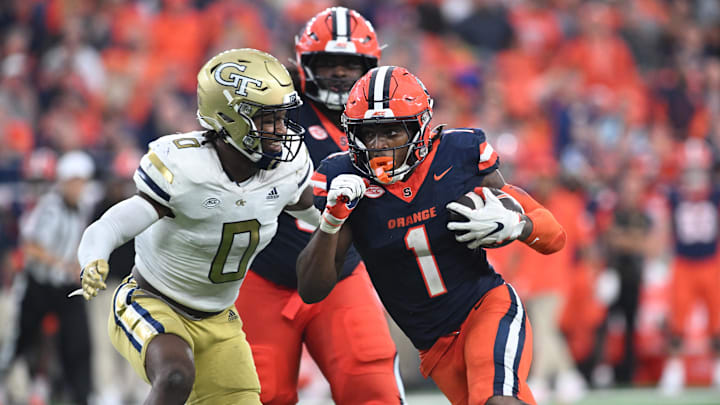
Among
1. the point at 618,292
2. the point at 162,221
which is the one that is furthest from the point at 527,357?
the point at 618,292

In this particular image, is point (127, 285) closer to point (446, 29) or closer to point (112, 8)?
point (112, 8)

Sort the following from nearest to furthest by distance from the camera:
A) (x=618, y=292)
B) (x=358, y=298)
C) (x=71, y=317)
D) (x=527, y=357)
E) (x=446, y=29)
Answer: (x=527, y=357) → (x=358, y=298) → (x=71, y=317) → (x=618, y=292) → (x=446, y=29)

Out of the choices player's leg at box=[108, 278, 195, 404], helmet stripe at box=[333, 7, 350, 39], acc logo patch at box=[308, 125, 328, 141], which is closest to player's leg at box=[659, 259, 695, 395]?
acc logo patch at box=[308, 125, 328, 141]

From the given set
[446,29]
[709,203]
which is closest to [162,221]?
[709,203]

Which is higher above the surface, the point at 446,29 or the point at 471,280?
the point at 471,280

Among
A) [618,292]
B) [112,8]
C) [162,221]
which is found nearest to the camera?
[162,221]

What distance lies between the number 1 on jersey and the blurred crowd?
4.68 metres

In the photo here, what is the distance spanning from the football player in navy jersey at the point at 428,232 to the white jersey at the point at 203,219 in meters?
0.29

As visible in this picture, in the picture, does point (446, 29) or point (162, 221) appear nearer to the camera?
point (162, 221)

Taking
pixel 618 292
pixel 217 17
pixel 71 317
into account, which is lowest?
pixel 618 292

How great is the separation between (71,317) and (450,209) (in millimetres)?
4562

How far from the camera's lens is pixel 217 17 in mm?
11156

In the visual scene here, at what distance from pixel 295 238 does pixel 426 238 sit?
3.01 ft

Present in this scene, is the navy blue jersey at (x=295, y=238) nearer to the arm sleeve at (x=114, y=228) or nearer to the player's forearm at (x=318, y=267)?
the player's forearm at (x=318, y=267)
